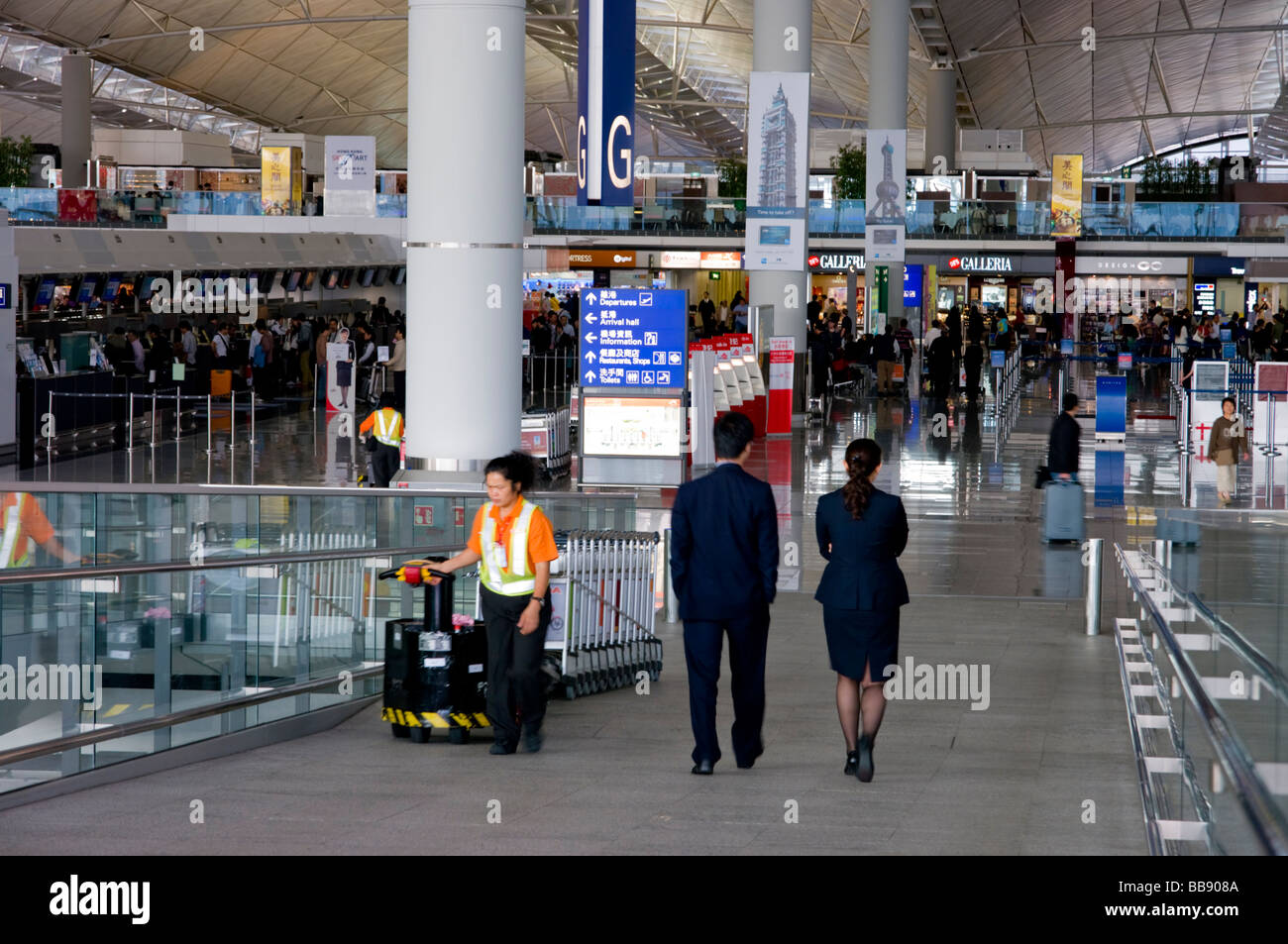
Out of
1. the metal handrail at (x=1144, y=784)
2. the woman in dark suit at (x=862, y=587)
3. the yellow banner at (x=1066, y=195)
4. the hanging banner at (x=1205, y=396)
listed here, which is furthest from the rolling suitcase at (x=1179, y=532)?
the yellow banner at (x=1066, y=195)

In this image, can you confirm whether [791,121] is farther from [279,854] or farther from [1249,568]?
[279,854]

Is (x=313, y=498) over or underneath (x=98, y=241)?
underneath

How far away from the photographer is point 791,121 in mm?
24453

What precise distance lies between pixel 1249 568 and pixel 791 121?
17888 millimetres

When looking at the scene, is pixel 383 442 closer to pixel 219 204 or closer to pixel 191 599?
pixel 191 599

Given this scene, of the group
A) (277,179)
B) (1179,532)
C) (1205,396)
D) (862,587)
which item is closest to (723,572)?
(862,587)

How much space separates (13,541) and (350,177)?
116 feet

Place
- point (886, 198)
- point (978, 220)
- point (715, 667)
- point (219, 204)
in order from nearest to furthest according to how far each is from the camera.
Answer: point (715, 667), point (886, 198), point (219, 204), point (978, 220)

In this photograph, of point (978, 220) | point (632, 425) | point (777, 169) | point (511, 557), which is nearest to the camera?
A: point (511, 557)

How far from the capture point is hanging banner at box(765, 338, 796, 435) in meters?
28.3

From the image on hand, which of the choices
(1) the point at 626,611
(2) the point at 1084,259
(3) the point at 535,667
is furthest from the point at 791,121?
(2) the point at 1084,259

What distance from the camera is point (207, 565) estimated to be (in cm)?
772

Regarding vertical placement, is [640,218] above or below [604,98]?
above

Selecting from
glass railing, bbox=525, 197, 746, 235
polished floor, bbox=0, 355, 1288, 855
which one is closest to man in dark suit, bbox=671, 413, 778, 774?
polished floor, bbox=0, 355, 1288, 855
